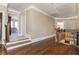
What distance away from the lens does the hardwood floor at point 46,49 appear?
2.03 m

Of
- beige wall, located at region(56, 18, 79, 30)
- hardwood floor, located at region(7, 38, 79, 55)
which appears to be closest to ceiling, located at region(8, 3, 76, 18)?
beige wall, located at region(56, 18, 79, 30)

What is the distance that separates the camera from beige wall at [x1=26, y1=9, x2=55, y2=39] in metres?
2.09

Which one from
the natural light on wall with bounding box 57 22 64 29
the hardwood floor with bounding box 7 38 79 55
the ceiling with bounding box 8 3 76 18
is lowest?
the hardwood floor with bounding box 7 38 79 55

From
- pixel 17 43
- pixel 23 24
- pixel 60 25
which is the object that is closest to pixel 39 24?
pixel 23 24

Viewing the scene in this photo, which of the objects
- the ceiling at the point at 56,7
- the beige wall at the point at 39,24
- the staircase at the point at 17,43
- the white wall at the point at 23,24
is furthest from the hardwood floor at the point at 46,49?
the ceiling at the point at 56,7

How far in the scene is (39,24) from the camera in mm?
2125

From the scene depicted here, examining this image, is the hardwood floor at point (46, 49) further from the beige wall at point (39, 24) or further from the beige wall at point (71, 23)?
the beige wall at point (71, 23)

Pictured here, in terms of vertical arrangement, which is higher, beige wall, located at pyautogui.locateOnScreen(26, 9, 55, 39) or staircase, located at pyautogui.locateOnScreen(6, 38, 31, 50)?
beige wall, located at pyautogui.locateOnScreen(26, 9, 55, 39)

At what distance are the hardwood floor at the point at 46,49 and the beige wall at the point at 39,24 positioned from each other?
0.55ft

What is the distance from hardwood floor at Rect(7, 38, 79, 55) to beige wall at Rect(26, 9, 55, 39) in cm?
17

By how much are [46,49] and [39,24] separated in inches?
21.0

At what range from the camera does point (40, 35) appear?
7.02ft

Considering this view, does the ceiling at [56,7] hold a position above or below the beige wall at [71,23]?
above

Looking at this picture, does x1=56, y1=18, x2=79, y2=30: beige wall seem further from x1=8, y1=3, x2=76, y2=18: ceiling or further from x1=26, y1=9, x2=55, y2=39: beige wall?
x1=26, y1=9, x2=55, y2=39: beige wall
